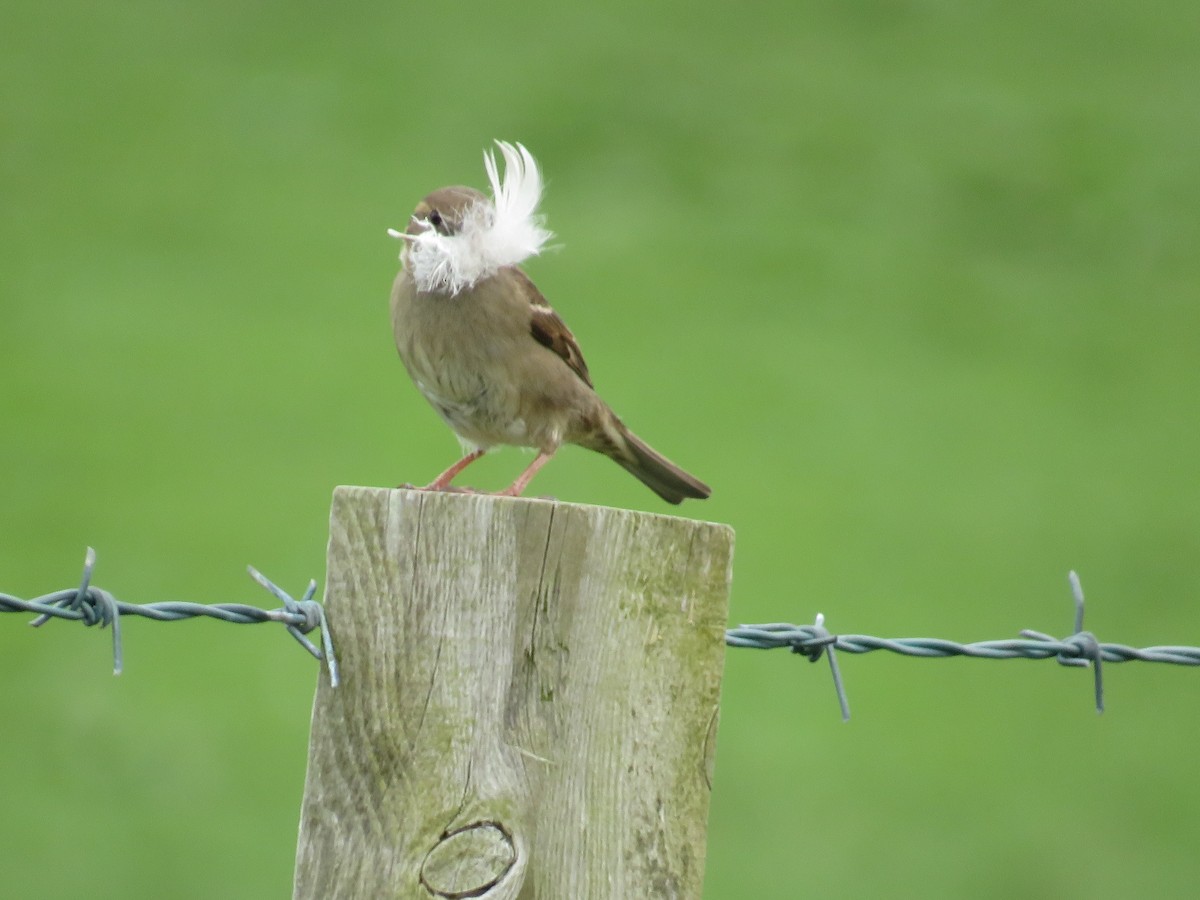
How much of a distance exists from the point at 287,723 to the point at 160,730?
80 centimetres

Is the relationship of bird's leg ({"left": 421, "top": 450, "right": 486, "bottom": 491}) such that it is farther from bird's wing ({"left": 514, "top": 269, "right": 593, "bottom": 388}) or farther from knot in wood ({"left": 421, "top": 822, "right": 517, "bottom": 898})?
knot in wood ({"left": 421, "top": 822, "right": 517, "bottom": 898})

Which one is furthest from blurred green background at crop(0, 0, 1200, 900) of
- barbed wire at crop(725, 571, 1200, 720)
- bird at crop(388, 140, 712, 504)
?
barbed wire at crop(725, 571, 1200, 720)

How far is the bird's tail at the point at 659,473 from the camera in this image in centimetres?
439

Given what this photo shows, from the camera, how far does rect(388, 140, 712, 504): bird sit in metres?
3.61

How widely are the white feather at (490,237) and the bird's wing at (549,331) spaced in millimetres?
298

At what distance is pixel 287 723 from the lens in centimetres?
1032

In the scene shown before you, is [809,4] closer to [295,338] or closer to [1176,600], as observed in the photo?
[295,338]

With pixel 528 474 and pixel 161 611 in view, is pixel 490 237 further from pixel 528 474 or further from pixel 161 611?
pixel 161 611

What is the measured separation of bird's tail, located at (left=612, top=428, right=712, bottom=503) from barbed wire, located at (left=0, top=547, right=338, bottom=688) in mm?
1943

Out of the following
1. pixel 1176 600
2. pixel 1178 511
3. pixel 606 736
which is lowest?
pixel 606 736

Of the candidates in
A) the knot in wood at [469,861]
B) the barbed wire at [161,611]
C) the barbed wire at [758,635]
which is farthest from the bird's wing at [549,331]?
the knot in wood at [469,861]

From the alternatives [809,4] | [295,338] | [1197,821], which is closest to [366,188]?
[295,338]

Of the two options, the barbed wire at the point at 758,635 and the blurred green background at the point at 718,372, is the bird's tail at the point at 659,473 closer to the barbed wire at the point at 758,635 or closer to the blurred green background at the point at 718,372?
the barbed wire at the point at 758,635

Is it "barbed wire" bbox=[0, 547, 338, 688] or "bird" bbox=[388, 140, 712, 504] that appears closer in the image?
"barbed wire" bbox=[0, 547, 338, 688]
